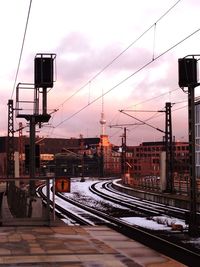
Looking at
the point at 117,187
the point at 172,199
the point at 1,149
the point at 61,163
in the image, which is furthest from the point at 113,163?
the point at 172,199

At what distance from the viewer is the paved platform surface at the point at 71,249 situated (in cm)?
970

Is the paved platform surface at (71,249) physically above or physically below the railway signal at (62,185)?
below

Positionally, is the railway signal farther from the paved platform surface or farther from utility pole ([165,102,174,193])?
utility pole ([165,102,174,193])

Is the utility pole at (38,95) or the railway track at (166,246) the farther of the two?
the utility pole at (38,95)

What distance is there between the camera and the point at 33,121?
86.2 feet

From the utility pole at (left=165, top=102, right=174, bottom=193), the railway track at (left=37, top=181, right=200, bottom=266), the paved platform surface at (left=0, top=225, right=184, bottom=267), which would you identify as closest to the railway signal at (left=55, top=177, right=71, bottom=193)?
the paved platform surface at (left=0, top=225, right=184, bottom=267)

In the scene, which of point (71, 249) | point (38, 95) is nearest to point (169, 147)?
point (38, 95)

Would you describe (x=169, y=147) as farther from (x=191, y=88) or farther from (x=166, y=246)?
(x=166, y=246)

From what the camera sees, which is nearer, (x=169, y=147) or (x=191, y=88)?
(x=191, y=88)

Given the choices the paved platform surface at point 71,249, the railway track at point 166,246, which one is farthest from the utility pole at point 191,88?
the paved platform surface at point 71,249

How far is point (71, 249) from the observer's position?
36.4ft

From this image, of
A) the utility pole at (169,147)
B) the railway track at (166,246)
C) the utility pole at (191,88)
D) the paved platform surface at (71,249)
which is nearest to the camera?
the paved platform surface at (71,249)

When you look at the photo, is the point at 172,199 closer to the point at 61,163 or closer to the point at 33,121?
the point at 33,121

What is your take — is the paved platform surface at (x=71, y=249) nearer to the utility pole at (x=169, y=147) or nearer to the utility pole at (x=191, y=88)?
the utility pole at (x=191, y=88)
